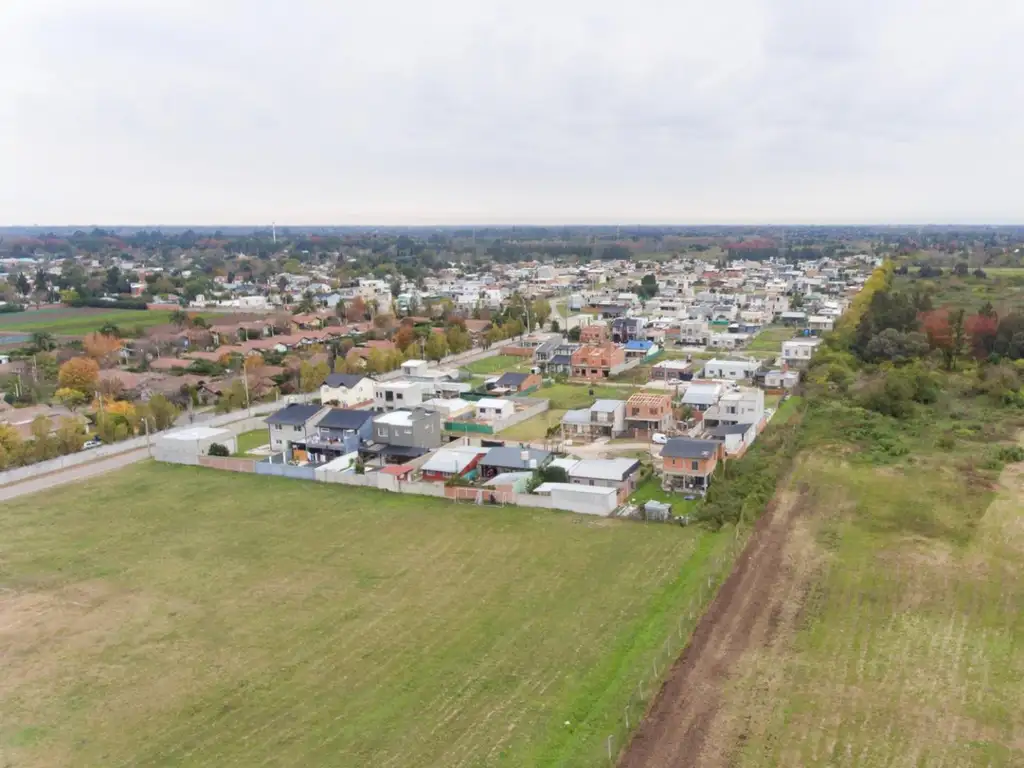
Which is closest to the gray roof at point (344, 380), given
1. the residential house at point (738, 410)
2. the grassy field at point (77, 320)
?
the residential house at point (738, 410)

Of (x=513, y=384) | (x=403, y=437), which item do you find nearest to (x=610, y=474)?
(x=403, y=437)

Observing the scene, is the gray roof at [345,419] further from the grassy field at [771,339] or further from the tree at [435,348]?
the grassy field at [771,339]

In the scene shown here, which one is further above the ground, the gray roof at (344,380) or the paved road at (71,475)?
the gray roof at (344,380)

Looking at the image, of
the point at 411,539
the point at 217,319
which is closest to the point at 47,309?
the point at 217,319

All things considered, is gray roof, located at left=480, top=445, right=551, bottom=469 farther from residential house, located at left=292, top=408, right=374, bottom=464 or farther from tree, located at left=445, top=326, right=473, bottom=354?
tree, located at left=445, top=326, right=473, bottom=354

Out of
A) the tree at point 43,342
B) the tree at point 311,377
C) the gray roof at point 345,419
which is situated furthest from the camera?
the tree at point 43,342

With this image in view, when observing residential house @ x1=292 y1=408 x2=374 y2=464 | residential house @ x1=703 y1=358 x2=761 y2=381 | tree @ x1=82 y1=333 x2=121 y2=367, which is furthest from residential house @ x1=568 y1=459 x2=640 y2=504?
tree @ x1=82 y1=333 x2=121 y2=367

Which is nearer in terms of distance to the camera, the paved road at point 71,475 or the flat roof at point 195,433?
the paved road at point 71,475
